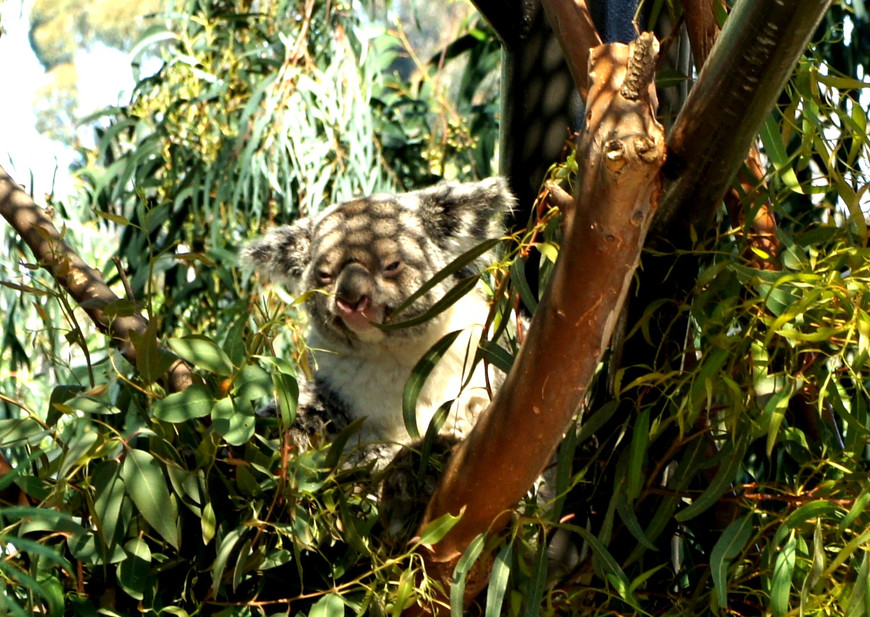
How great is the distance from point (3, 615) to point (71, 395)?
41 centimetres

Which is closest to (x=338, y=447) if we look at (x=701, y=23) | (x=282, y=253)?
(x=701, y=23)

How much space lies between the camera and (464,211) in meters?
2.27

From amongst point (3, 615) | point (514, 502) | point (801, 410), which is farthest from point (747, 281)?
point (3, 615)

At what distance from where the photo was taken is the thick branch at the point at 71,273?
57.7 inches

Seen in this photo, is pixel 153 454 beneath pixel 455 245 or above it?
beneath

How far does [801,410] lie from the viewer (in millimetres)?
1440

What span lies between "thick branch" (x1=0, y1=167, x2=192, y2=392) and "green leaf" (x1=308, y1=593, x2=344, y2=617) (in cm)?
33

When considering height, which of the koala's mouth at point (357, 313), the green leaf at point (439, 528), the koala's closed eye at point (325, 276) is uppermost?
the koala's closed eye at point (325, 276)

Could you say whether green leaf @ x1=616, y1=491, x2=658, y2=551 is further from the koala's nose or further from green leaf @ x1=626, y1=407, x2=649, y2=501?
the koala's nose

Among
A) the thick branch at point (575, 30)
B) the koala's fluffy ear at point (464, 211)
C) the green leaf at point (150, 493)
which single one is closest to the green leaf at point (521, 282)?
the thick branch at point (575, 30)

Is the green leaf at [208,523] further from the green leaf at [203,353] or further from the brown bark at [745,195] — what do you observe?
the brown bark at [745,195]

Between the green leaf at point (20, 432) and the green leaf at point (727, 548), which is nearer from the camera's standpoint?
the green leaf at point (727, 548)

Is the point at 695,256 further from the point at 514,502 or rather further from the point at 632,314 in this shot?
the point at 514,502

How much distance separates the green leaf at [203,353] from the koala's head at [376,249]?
2.29 feet
